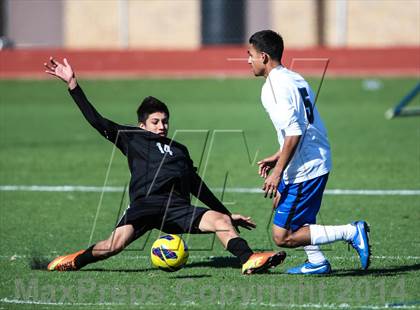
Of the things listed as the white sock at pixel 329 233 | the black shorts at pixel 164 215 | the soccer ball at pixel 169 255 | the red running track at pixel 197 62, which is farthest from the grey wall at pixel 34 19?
the white sock at pixel 329 233

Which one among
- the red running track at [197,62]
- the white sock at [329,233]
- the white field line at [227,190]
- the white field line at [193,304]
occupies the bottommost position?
the red running track at [197,62]

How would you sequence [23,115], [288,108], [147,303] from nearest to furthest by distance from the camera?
[147,303] → [288,108] → [23,115]

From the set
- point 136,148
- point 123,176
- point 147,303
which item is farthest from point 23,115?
point 147,303

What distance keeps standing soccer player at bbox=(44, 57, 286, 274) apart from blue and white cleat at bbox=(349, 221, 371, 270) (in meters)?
0.86

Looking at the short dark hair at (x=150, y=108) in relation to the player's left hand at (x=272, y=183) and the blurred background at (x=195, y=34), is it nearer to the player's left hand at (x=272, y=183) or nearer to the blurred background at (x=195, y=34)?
the player's left hand at (x=272, y=183)

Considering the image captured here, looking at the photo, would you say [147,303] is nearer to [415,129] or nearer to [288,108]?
[288,108]

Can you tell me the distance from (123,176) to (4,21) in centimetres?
1882

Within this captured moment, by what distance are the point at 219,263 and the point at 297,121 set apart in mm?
1691

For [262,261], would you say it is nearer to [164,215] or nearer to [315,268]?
[315,268]

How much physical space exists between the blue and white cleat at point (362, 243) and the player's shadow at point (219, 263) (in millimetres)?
1096

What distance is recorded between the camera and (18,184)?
1274 cm

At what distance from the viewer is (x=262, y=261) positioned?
705 cm

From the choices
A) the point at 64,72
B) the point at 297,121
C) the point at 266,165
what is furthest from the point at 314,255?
the point at 64,72

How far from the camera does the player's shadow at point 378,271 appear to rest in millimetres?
7373
